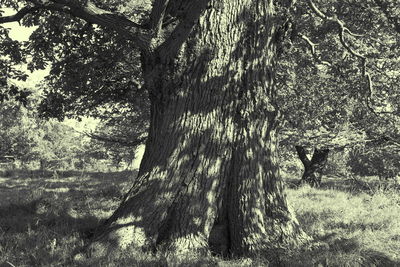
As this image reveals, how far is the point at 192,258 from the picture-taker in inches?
190

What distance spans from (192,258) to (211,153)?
1472 millimetres

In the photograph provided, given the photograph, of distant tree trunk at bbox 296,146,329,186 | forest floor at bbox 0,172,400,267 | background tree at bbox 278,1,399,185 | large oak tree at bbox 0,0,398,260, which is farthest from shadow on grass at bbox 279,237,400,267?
distant tree trunk at bbox 296,146,329,186

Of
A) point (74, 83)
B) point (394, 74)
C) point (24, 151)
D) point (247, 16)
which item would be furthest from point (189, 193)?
point (24, 151)

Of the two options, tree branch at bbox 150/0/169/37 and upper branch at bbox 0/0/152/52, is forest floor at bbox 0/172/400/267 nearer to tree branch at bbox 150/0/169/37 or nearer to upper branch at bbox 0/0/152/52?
upper branch at bbox 0/0/152/52

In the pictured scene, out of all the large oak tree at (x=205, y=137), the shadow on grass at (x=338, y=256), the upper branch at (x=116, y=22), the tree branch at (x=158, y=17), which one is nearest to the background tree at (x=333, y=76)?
the large oak tree at (x=205, y=137)

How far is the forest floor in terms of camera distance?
187 inches

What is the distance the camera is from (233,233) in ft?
17.9

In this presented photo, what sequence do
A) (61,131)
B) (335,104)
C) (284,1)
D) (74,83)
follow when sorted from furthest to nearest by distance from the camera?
(61,131)
(335,104)
(74,83)
(284,1)

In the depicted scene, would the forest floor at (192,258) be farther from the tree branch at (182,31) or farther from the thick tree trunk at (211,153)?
the tree branch at (182,31)

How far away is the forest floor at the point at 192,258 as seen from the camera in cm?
476

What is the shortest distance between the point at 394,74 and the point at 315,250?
25.1 ft

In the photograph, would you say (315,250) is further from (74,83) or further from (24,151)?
(24,151)

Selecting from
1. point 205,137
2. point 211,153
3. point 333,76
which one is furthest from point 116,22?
point 333,76

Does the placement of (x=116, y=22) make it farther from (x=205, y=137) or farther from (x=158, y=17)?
(x=205, y=137)
